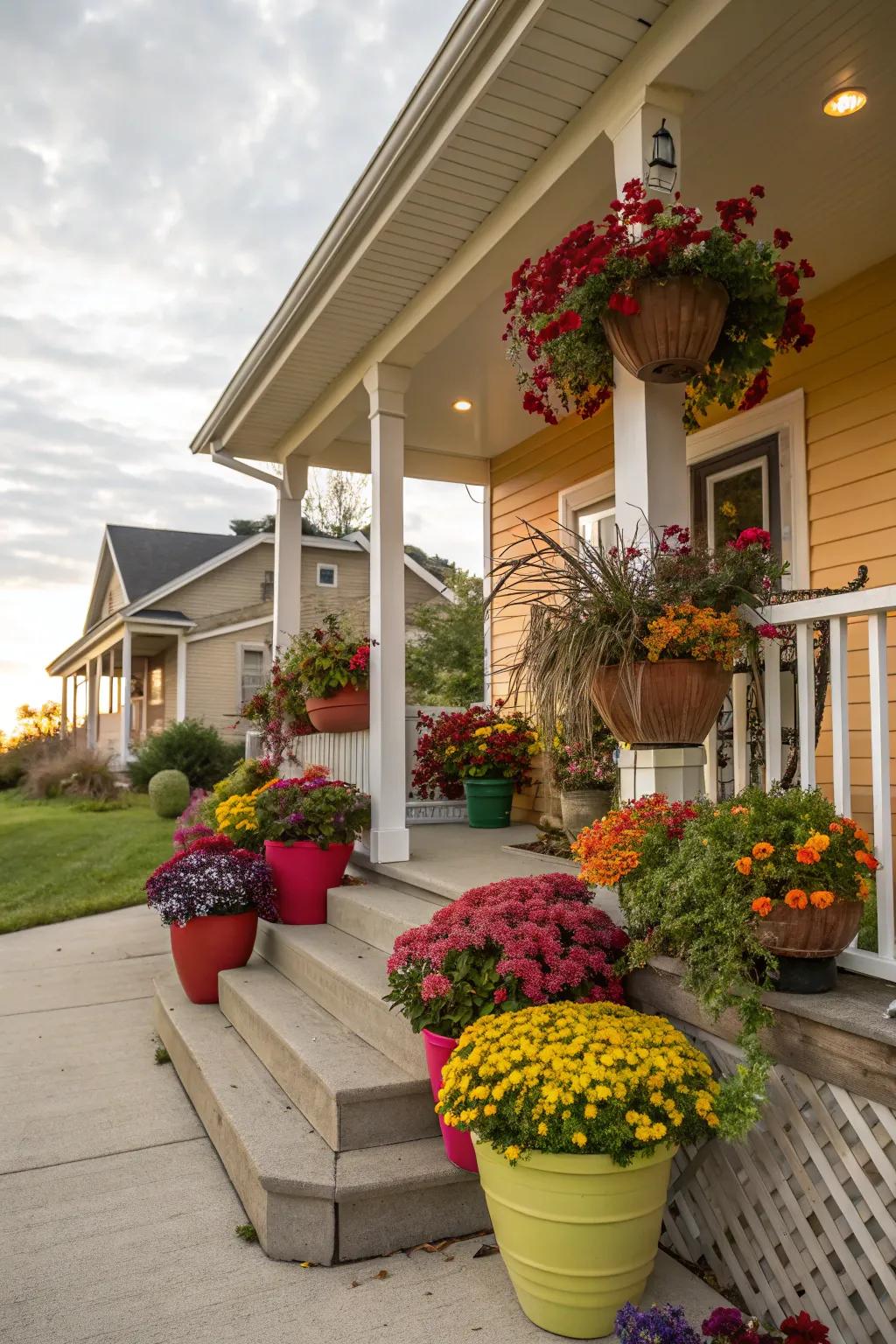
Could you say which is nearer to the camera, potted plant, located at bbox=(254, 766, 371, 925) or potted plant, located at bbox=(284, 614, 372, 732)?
potted plant, located at bbox=(254, 766, 371, 925)

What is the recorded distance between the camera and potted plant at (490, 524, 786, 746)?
253 cm

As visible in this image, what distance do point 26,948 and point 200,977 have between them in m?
2.77

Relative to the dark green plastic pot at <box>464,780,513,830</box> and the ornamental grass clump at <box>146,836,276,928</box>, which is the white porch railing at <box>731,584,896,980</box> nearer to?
the ornamental grass clump at <box>146,836,276,928</box>

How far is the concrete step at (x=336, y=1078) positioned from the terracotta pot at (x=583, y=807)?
1969 mm

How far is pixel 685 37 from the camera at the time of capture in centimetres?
265

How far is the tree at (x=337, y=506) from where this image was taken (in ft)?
81.1

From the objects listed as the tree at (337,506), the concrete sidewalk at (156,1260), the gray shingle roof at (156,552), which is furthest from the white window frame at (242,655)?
the concrete sidewalk at (156,1260)

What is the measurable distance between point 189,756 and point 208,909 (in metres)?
10.5

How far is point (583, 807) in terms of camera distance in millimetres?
5090

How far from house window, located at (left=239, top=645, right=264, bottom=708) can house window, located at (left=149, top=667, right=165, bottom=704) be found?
1.96 meters

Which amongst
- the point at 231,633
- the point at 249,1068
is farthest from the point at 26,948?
the point at 231,633

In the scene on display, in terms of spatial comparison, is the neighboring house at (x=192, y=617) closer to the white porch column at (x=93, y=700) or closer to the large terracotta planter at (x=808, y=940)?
the white porch column at (x=93, y=700)

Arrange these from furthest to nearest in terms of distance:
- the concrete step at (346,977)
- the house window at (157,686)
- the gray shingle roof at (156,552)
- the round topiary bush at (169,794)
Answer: the gray shingle roof at (156,552) < the house window at (157,686) < the round topiary bush at (169,794) < the concrete step at (346,977)

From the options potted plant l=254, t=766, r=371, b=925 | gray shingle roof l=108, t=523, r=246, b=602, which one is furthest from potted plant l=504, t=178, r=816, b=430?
gray shingle roof l=108, t=523, r=246, b=602
